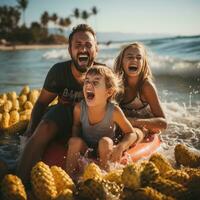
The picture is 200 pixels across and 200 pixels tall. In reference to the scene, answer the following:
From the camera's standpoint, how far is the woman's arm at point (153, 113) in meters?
4.70

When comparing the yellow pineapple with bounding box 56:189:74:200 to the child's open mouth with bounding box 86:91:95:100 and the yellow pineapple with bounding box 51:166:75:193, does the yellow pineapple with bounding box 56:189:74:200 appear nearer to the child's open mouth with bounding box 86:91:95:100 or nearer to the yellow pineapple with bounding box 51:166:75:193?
the yellow pineapple with bounding box 51:166:75:193

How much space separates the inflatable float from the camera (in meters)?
3.98

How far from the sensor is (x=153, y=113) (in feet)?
16.1

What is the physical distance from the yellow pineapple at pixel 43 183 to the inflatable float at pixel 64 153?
32.9 inches

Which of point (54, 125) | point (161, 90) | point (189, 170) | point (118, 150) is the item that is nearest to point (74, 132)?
point (54, 125)

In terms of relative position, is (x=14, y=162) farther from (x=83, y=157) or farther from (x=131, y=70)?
(x=131, y=70)

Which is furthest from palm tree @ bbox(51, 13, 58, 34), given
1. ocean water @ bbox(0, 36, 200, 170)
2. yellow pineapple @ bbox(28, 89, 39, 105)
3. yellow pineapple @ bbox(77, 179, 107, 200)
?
yellow pineapple @ bbox(77, 179, 107, 200)

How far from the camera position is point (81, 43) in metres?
4.67

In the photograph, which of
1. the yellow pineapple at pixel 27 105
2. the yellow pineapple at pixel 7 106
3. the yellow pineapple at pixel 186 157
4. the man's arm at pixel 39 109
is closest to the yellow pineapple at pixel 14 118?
the yellow pineapple at pixel 7 106

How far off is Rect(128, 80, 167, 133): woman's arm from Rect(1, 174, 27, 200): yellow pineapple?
6.51 ft

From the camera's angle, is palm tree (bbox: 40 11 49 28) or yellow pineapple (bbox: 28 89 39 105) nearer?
yellow pineapple (bbox: 28 89 39 105)

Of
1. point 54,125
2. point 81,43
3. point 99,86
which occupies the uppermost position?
point 81,43

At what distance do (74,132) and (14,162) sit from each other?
3.49ft

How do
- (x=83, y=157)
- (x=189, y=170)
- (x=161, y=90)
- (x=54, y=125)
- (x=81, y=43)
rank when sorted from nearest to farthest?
1. (x=189, y=170)
2. (x=83, y=157)
3. (x=54, y=125)
4. (x=81, y=43)
5. (x=161, y=90)
